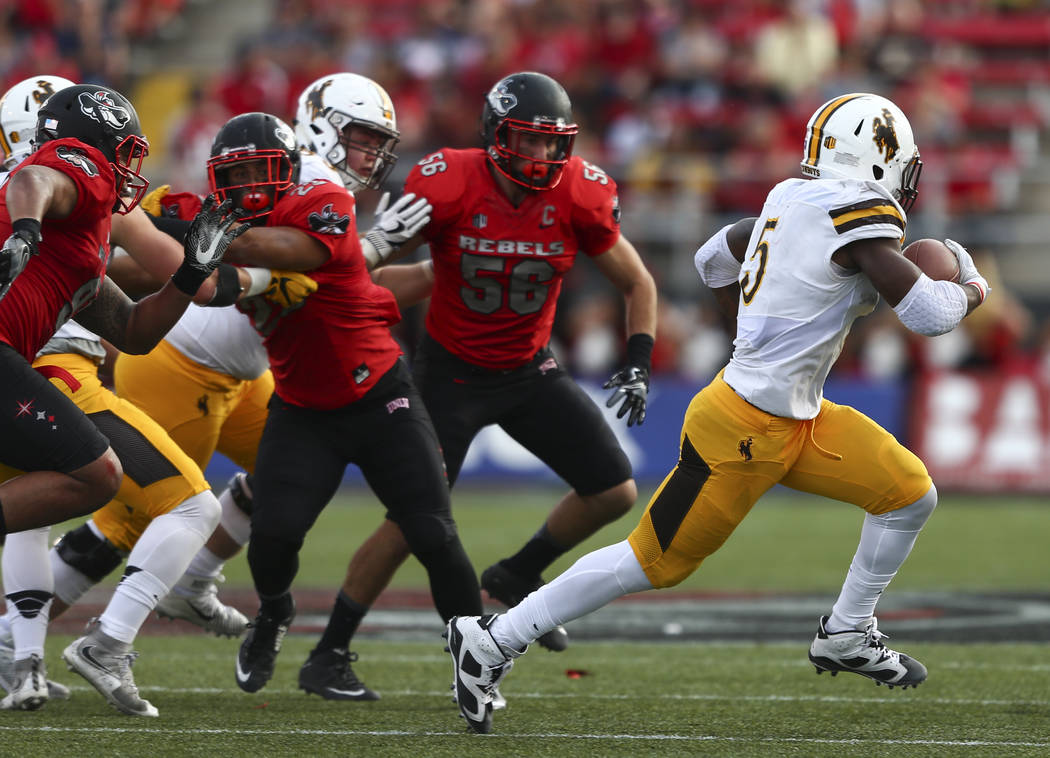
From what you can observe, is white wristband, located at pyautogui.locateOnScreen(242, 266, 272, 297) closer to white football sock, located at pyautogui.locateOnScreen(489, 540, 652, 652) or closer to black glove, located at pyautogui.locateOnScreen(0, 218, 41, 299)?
black glove, located at pyautogui.locateOnScreen(0, 218, 41, 299)

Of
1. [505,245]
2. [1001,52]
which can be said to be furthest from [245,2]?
[505,245]

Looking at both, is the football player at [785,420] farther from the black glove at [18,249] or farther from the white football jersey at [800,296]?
the black glove at [18,249]

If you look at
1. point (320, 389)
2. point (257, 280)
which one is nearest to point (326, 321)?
point (320, 389)

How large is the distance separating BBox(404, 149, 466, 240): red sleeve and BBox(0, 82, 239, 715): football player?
974mm

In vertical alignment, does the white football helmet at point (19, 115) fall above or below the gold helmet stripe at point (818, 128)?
below

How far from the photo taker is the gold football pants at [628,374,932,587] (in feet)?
13.7

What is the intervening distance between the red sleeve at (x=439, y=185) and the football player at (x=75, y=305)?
0.97 metres

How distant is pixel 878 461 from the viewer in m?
4.25

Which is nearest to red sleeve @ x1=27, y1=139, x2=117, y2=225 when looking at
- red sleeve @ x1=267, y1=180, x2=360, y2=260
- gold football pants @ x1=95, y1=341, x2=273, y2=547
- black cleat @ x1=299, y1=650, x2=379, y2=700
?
red sleeve @ x1=267, y1=180, x2=360, y2=260

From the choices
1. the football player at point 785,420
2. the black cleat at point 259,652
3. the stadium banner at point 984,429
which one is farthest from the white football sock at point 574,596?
the stadium banner at point 984,429

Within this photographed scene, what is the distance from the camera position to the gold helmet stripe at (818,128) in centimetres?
428

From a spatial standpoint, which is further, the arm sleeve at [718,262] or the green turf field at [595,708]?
the arm sleeve at [718,262]

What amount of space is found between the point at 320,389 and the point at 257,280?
0.43 metres

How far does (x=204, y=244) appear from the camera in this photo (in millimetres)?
4141
